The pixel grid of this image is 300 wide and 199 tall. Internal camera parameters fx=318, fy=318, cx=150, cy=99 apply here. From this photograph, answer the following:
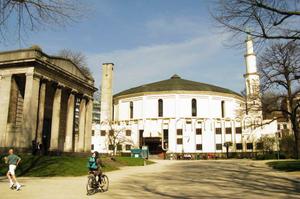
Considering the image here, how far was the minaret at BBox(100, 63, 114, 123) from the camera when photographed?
267ft

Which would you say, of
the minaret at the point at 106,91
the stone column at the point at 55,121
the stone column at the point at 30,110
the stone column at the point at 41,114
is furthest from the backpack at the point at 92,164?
the minaret at the point at 106,91

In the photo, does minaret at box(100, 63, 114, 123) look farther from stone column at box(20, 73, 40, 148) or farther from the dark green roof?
stone column at box(20, 73, 40, 148)

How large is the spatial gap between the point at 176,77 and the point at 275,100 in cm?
6597

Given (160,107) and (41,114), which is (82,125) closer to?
(41,114)

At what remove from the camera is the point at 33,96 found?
3262 centimetres

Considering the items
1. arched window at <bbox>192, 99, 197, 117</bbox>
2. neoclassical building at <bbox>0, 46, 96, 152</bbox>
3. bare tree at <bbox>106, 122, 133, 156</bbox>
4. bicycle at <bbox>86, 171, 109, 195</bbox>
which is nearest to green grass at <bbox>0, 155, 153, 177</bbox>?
neoclassical building at <bbox>0, 46, 96, 152</bbox>

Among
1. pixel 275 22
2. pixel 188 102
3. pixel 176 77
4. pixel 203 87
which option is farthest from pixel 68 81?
pixel 176 77

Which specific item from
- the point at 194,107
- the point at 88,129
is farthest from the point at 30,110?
the point at 194,107

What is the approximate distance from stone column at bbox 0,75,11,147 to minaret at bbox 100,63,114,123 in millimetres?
47001

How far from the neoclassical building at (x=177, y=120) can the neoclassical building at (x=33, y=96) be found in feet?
91.7

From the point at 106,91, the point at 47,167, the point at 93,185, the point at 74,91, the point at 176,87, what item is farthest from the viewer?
the point at 106,91

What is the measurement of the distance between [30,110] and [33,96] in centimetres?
152

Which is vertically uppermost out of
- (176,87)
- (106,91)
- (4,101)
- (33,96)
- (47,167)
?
(176,87)

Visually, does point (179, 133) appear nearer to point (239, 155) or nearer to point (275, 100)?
point (239, 155)
